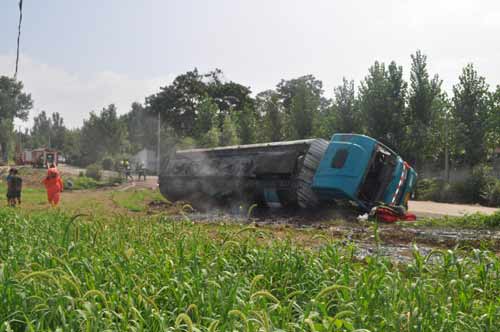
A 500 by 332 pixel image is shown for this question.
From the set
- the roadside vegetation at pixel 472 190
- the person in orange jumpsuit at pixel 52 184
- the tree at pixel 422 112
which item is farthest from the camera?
the tree at pixel 422 112

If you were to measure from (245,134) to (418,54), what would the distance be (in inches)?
595

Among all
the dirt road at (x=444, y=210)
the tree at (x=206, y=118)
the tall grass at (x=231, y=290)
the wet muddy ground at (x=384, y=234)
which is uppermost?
the tree at (x=206, y=118)

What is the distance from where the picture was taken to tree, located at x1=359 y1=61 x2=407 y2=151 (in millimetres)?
27828

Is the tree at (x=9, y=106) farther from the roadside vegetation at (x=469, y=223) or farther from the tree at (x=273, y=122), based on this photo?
the roadside vegetation at (x=469, y=223)

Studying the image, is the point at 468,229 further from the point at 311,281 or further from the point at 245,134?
the point at 245,134

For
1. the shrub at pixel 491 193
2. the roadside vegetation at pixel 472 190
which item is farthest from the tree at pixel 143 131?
the shrub at pixel 491 193

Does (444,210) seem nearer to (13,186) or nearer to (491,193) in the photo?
(491,193)

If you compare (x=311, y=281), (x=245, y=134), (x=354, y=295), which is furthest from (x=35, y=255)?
(x=245, y=134)

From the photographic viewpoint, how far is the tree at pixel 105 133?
57000mm

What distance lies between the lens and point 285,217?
14.6m

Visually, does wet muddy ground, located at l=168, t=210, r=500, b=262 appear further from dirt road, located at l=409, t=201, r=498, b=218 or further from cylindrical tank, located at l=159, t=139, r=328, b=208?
dirt road, located at l=409, t=201, r=498, b=218

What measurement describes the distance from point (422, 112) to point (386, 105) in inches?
77.3

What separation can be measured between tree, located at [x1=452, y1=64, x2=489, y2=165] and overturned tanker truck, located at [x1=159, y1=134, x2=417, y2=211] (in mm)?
13088

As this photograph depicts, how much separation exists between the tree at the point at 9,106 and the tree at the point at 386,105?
49.0 m
